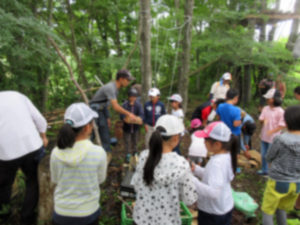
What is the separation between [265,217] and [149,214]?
5.10 feet

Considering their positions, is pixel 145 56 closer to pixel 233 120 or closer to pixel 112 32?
pixel 233 120

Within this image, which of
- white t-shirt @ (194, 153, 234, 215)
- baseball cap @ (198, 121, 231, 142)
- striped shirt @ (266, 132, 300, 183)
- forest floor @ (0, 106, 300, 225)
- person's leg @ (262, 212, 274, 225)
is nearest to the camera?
white t-shirt @ (194, 153, 234, 215)

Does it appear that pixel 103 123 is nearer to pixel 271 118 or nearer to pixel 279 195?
pixel 279 195

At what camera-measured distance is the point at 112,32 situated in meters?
8.90

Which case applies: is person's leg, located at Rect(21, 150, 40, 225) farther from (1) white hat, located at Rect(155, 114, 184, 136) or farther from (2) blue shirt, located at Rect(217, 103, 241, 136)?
(2) blue shirt, located at Rect(217, 103, 241, 136)

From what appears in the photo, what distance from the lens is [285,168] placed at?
2004 mm

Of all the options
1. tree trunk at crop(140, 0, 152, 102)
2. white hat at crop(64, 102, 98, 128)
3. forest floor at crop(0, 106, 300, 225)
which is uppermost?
tree trunk at crop(140, 0, 152, 102)

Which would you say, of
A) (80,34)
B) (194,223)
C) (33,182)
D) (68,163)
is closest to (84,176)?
(68,163)

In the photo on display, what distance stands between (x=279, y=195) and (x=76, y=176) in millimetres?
2144

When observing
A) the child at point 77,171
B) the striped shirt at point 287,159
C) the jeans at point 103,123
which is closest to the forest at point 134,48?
the jeans at point 103,123

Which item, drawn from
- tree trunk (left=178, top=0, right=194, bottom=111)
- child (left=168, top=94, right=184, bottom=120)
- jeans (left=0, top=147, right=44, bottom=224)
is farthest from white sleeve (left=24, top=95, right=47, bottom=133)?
tree trunk (left=178, top=0, right=194, bottom=111)

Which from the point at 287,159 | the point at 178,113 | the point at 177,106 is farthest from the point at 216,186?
the point at 177,106

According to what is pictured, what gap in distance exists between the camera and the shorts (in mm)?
2029

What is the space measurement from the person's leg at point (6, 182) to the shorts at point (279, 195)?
2.93m
